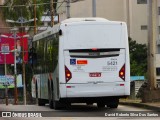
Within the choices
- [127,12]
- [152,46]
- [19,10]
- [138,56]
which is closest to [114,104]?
[152,46]

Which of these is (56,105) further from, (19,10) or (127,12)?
(127,12)

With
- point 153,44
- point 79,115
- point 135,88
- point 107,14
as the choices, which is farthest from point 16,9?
point 79,115

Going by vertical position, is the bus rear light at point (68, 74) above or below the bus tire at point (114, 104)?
above

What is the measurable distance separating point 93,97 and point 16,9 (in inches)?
2039

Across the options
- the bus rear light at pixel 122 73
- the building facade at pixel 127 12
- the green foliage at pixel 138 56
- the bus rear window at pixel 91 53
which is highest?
the building facade at pixel 127 12

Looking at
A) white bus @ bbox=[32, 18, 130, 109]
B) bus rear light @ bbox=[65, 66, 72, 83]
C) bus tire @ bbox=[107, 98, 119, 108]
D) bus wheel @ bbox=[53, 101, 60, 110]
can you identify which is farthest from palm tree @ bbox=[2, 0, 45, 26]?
bus rear light @ bbox=[65, 66, 72, 83]

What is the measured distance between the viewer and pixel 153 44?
27656 mm

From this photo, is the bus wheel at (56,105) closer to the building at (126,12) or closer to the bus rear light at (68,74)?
the bus rear light at (68,74)

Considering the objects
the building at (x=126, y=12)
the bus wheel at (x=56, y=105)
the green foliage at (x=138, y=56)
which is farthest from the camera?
the building at (x=126, y=12)

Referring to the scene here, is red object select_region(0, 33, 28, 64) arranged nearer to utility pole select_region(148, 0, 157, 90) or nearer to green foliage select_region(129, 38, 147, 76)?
green foliage select_region(129, 38, 147, 76)

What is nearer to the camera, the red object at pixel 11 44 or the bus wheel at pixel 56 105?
the bus wheel at pixel 56 105

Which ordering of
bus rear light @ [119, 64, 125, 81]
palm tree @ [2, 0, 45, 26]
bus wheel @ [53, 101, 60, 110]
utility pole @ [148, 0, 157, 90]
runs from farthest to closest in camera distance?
palm tree @ [2, 0, 45, 26], utility pole @ [148, 0, 157, 90], bus wheel @ [53, 101, 60, 110], bus rear light @ [119, 64, 125, 81]

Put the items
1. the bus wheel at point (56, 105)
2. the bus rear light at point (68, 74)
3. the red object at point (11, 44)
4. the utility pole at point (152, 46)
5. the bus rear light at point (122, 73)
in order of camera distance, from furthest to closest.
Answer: the red object at point (11, 44) → the utility pole at point (152, 46) → the bus wheel at point (56, 105) → the bus rear light at point (122, 73) → the bus rear light at point (68, 74)

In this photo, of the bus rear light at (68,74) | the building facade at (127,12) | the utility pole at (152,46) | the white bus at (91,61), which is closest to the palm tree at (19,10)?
the building facade at (127,12)
